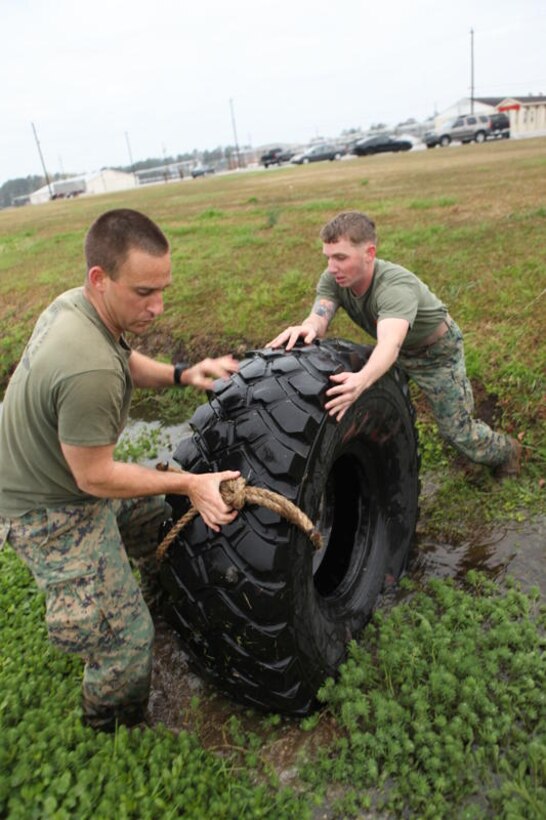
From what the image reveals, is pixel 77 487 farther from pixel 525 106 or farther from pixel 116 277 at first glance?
pixel 525 106

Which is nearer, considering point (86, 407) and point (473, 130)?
point (86, 407)

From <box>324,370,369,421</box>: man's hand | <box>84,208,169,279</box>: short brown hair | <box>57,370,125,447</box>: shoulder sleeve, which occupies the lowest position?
<box>324,370,369,421</box>: man's hand

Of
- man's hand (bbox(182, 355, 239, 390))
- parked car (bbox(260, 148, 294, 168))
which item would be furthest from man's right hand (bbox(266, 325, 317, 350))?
parked car (bbox(260, 148, 294, 168))

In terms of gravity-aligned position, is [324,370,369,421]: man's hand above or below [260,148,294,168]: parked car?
above

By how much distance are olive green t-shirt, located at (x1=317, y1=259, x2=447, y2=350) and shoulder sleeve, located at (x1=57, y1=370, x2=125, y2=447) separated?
1718 millimetres

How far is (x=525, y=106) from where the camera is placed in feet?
147

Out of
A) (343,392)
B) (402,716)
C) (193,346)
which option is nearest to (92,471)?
(343,392)

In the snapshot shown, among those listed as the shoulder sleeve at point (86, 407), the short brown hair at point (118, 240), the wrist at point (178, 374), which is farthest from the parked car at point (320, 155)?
the shoulder sleeve at point (86, 407)

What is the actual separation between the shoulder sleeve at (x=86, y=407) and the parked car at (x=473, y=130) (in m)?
42.8

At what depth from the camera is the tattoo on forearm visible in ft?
12.7

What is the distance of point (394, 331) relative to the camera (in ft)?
10.9

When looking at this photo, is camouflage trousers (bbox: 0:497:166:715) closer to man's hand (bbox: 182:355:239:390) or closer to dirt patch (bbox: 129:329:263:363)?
man's hand (bbox: 182:355:239:390)

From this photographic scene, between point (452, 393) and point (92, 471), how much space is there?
8.29ft

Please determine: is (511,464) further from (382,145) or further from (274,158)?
(274,158)
